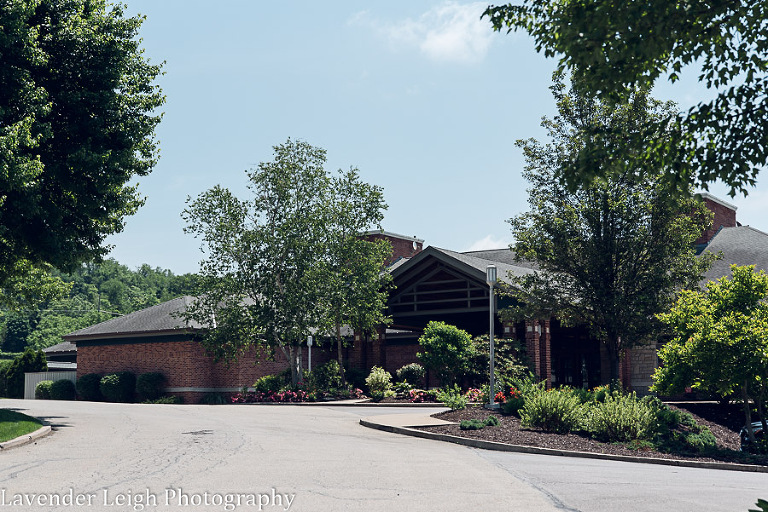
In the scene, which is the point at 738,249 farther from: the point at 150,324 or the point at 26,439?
the point at 26,439

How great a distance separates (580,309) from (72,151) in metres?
16.2

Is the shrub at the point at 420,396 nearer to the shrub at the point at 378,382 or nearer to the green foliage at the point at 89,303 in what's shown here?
the shrub at the point at 378,382

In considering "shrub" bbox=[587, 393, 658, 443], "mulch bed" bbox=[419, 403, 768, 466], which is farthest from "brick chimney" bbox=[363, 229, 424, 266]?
"shrub" bbox=[587, 393, 658, 443]

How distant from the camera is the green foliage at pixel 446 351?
28250 mm

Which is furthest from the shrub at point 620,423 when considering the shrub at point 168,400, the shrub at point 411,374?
the shrub at point 168,400

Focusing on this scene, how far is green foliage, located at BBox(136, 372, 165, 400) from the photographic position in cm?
3612

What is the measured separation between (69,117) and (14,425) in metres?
7.55

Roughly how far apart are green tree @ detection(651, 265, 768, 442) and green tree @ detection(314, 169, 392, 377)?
15961 millimetres

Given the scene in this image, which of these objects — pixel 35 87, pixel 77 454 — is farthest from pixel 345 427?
pixel 35 87

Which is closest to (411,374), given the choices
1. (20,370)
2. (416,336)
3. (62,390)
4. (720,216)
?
(416,336)

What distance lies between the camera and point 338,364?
3753cm

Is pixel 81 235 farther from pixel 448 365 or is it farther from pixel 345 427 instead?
pixel 448 365

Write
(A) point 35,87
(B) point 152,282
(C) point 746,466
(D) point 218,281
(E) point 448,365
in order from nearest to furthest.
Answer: (C) point 746,466 → (A) point 35,87 → (E) point 448,365 → (D) point 218,281 → (B) point 152,282

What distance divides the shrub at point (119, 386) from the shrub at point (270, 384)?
20.6 ft
